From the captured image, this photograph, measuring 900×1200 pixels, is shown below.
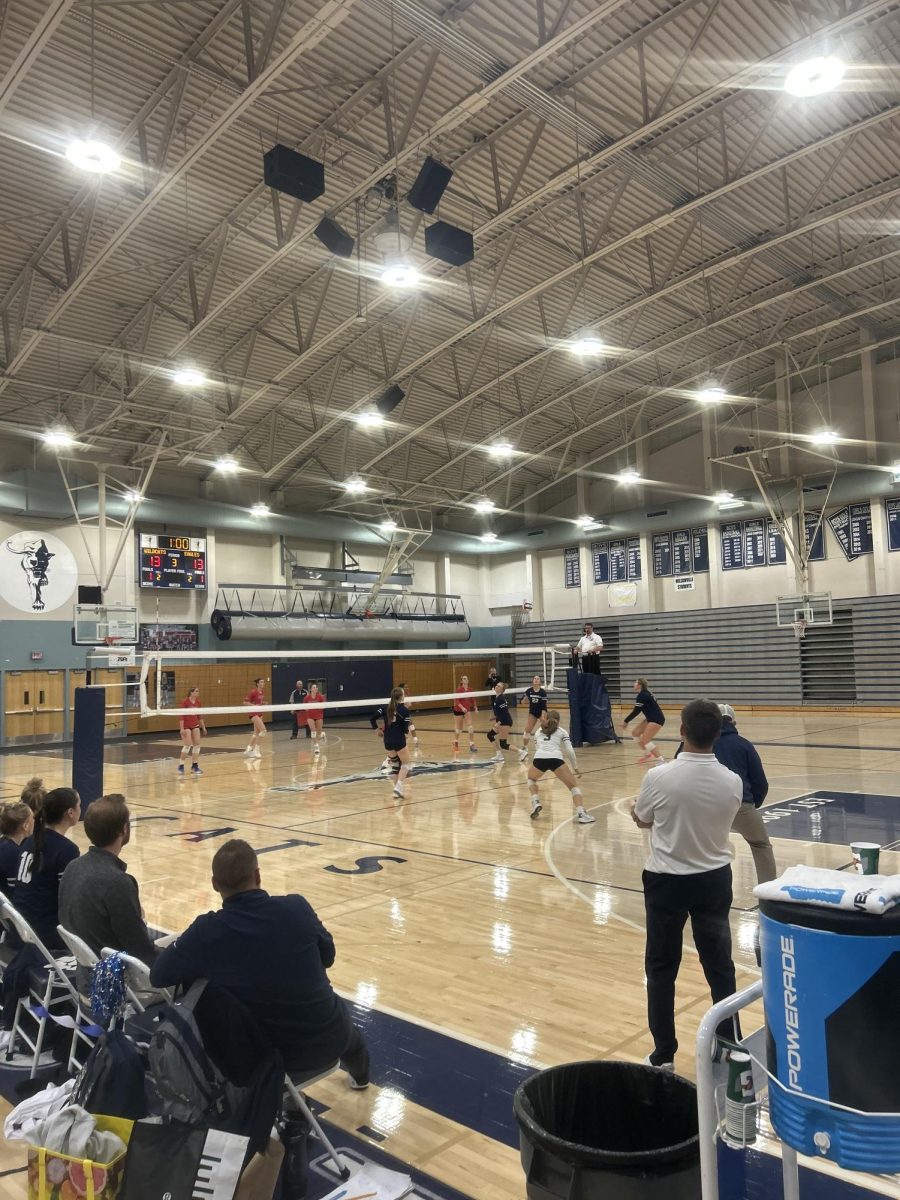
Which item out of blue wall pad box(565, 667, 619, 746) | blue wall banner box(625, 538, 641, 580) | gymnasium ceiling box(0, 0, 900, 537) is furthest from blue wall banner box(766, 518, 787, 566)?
blue wall pad box(565, 667, 619, 746)

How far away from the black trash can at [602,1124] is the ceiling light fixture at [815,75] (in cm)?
1016

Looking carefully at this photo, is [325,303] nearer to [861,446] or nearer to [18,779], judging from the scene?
[18,779]

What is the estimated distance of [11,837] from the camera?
17.0 ft

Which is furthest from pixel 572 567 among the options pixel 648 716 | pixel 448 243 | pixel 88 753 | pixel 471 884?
pixel 471 884

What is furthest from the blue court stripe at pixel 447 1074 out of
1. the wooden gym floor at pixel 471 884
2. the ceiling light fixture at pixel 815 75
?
the ceiling light fixture at pixel 815 75

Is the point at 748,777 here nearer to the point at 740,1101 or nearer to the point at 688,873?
the point at 688,873

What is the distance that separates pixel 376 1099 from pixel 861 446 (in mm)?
25605

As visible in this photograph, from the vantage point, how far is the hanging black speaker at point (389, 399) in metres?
20.4

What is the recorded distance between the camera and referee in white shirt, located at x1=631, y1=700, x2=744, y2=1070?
13.0ft

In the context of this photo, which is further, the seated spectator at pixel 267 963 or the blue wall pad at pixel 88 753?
the blue wall pad at pixel 88 753

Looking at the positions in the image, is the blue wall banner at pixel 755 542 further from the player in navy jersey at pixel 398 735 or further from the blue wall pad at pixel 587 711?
the player in navy jersey at pixel 398 735

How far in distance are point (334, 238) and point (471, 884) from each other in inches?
406

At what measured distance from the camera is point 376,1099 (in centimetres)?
392

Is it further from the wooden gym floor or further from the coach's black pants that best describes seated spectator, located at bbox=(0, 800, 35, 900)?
the coach's black pants
